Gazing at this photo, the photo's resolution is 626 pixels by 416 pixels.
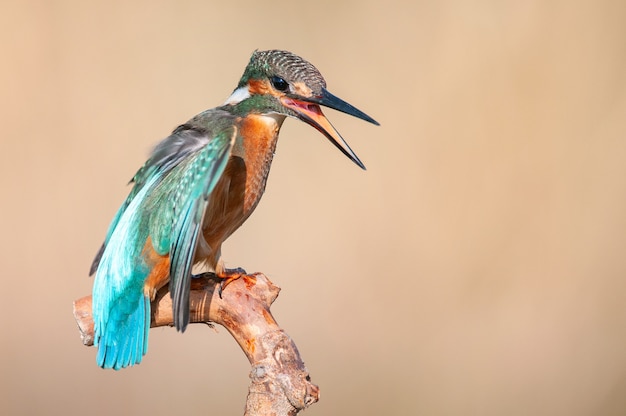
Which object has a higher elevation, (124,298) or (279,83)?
(279,83)

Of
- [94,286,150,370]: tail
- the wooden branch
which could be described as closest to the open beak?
the wooden branch

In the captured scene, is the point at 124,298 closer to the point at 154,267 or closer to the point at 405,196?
the point at 154,267

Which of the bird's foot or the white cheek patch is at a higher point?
the white cheek patch

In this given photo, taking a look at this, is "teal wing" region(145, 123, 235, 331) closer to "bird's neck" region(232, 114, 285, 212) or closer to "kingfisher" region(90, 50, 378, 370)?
"kingfisher" region(90, 50, 378, 370)

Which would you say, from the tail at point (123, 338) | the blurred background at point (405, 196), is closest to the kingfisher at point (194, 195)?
the tail at point (123, 338)

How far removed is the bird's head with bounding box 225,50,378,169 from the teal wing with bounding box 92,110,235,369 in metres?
0.13

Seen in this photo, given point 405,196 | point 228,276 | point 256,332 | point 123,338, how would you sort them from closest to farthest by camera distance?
point 256,332
point 123,338
point 228,276
point 405,196

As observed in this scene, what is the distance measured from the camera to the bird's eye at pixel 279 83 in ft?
5.88

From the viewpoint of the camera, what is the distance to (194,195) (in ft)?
5.19

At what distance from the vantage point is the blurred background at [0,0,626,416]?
3002 mm

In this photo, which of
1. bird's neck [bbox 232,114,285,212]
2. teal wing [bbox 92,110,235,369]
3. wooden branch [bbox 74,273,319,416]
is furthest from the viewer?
bird's neck [bbox 232,114,285,212]

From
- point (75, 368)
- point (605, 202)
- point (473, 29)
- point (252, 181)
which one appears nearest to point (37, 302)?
point (75, 368)

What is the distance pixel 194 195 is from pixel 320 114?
356 millimetres

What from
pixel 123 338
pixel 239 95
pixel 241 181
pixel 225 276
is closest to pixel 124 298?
pixel 123 338
